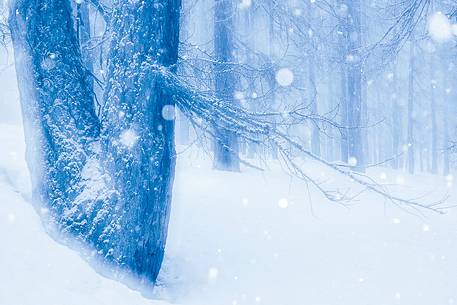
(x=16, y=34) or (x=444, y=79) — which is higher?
(x=444, y=79)

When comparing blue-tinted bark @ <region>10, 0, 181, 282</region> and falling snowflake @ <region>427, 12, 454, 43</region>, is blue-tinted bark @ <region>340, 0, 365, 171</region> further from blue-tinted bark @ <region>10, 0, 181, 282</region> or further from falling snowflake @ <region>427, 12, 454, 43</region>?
blue-tinted bark @ <region>10, 0, 181, 282</region>

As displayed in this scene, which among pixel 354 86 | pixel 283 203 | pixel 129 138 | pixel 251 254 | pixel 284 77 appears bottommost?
pixel 251 254

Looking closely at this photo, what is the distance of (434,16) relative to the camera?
8.28 m

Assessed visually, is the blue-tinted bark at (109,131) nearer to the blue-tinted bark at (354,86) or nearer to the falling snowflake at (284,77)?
the falling snowflake at (284,77)

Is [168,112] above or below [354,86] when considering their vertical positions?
below

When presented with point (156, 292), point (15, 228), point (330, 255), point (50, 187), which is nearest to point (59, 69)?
point (50, 187)

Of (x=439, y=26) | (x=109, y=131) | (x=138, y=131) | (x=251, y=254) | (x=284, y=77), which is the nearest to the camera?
(x=138, y=131)

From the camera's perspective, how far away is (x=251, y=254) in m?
6.42

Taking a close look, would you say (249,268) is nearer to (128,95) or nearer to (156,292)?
(156,292)

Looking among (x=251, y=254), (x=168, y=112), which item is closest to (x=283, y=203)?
(x=251, y=254)

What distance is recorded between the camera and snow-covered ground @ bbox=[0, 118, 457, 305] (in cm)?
380

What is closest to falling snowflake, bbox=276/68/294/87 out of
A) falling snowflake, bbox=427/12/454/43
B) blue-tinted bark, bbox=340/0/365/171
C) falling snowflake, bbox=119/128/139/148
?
falling snowflake, bbox=427/12/454/43

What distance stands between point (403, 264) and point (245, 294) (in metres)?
2.71

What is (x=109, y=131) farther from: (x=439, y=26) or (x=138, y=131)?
(x=439, y=26)
